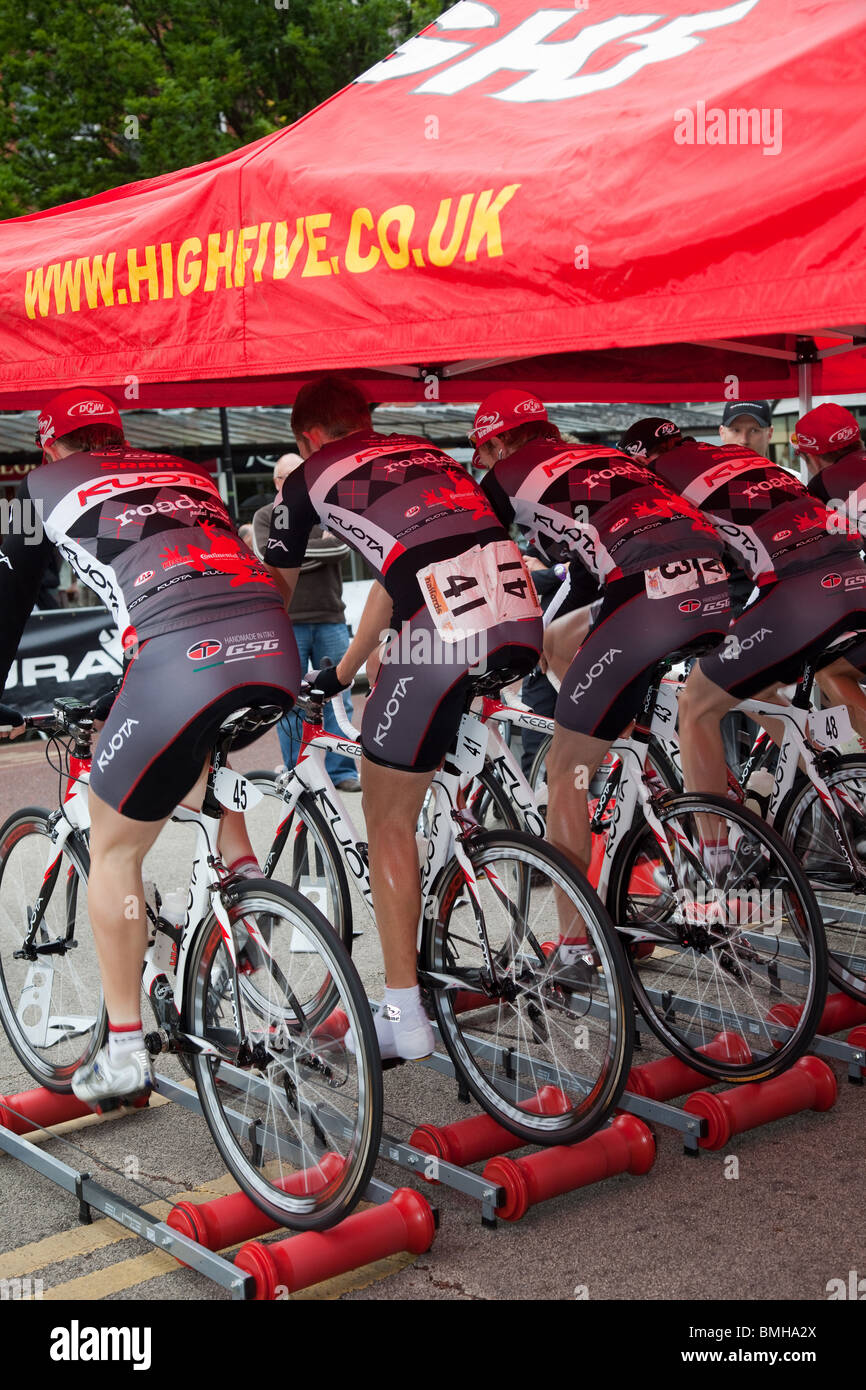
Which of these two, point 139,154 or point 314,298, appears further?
point 139,154

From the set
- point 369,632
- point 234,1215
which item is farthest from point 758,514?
point 234,1215

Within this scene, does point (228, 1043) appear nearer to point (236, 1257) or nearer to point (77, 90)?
point (236, 1257)

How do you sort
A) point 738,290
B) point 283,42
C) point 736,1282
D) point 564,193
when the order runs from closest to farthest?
point 738,290 < point 564,193 < point 736,1282 < point 283,42

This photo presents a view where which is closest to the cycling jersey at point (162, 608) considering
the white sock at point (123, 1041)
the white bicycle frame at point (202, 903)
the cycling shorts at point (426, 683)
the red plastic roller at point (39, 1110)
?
the white bicycle frame at point (202, 903)

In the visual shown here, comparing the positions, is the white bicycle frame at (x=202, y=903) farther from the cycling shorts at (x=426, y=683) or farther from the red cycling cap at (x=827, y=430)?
the red cycling cap at (x=827, y=430)

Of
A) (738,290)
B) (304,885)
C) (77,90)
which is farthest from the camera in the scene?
(77,90)

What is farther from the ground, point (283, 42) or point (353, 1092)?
point (283, 42)

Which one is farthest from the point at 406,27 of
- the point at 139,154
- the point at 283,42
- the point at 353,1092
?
the point at 353,1092

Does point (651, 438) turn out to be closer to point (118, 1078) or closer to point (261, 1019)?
point (261, 1019)

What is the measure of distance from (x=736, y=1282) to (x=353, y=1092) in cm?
105

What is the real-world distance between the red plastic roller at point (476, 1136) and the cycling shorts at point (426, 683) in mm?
1043

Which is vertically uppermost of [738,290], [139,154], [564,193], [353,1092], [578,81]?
[139,154]

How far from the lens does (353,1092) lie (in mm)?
3434

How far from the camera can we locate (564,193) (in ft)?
9.68
